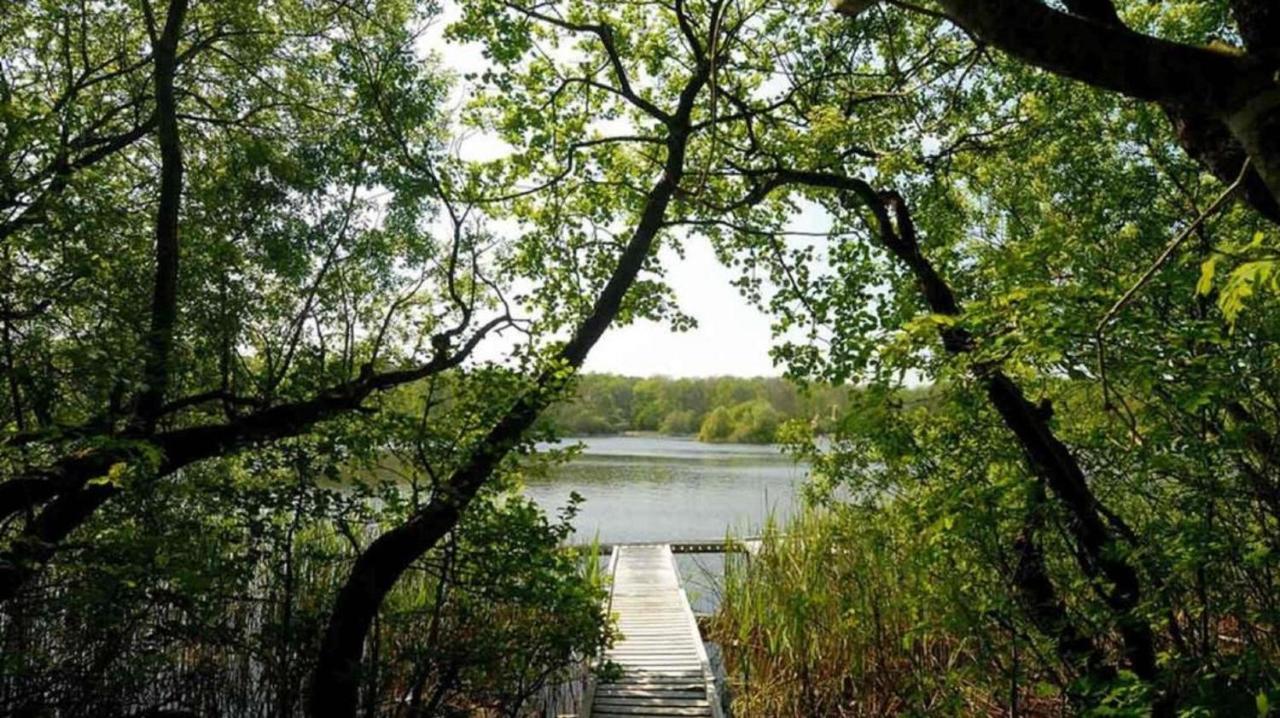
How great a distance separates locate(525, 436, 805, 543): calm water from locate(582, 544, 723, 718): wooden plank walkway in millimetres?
971

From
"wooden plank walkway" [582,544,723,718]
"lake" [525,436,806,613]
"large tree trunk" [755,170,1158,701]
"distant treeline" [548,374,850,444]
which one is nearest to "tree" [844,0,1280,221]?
"large tree trunk" [755,170,1158,701]

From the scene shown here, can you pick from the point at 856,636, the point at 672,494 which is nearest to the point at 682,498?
the point at 672,494

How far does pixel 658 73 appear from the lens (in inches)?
237

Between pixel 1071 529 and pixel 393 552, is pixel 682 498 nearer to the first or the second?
pixel 393 552

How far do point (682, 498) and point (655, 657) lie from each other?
37.2 ft

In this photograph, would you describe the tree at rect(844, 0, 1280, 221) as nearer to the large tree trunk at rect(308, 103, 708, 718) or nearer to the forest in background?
the large tree trunk at rect(308, 103, 708, 718)

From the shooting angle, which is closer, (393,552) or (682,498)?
(393,552)

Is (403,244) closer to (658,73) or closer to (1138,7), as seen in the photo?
(658,73)

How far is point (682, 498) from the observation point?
17.7 meters

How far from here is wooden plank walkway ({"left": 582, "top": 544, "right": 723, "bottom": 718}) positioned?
5418 millimetres

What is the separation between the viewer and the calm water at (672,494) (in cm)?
1332

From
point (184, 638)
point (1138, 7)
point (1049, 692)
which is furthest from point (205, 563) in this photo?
point (1138, 7)

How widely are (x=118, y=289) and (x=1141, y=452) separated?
184 inches

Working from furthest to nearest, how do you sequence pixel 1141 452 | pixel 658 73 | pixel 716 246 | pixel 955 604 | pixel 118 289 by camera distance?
pixel 716 246
pixel 658 73
pixel 118 289
pixel 955 604
pixel 1141 452
